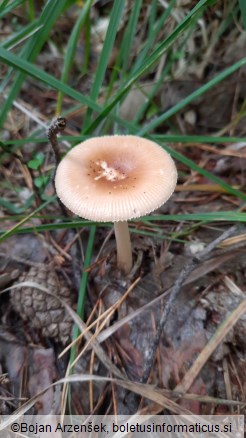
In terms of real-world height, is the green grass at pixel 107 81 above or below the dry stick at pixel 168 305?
above

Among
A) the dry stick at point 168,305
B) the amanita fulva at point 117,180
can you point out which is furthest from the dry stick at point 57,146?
the dry stick at point 168,305

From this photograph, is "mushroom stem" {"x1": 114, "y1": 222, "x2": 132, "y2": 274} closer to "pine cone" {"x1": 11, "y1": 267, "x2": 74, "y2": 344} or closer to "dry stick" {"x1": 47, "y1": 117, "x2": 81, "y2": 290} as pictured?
"dry stick" {"x1": 47, "y1": 117, "x2": 81, "y2": 290}

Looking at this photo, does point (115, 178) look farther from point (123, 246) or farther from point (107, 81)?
point (107, 81)

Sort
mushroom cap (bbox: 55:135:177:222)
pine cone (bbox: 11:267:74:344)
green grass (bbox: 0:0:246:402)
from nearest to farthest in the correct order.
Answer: mushroom cap (bbox: 55:135:177:222) < green grass (bbox: 0:0:246:402) < pine cone (bbox: 11:267:74:344)

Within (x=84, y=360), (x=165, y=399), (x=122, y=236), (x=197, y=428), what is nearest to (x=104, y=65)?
(x=122, y=236)

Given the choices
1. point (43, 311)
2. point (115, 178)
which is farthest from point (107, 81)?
point (43, 311)

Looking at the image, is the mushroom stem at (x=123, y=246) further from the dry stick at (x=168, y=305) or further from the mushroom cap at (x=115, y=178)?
the dry stick at (x=168, y=305)

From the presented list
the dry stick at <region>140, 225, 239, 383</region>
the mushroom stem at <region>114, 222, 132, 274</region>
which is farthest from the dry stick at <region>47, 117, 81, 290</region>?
the dry stick at <region>140, 225, 239, 383</region>

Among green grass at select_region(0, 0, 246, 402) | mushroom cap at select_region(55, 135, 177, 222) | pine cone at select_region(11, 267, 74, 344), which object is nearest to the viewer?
mushroom cap at select_region(55, 135, 177, 222)
